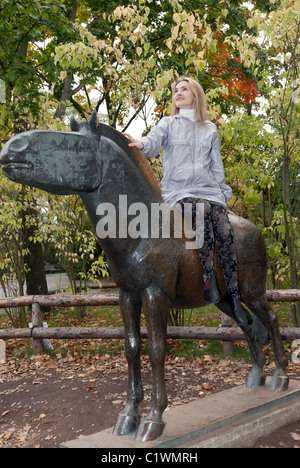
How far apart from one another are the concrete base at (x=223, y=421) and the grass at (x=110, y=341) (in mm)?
2374

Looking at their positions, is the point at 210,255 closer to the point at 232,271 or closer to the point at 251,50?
the point at 232,271

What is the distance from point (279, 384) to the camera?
3514 millimetres

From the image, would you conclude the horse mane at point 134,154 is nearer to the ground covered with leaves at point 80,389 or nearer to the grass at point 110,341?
the ground covered with leaves at point 80,389

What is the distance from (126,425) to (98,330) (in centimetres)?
356

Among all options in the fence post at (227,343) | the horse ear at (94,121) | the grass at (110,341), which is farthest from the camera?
the grass at (110,341)

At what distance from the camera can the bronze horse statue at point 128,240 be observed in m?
2.48

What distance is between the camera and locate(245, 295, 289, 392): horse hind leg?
3.45 metres

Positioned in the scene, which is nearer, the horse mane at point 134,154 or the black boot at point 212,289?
the horse mane at point 134,154

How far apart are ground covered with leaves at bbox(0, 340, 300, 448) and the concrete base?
12 cm

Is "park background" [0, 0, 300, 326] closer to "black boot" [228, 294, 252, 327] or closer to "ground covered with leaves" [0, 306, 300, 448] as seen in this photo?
"ground covered with leaves" [0, 306, 300, 448]

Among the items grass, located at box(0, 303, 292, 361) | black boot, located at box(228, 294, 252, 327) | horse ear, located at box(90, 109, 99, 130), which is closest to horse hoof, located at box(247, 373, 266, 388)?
black boot, located at box(228, 294, 252, 327)

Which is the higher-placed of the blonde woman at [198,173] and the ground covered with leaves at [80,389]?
the blonde woman at [198,173]

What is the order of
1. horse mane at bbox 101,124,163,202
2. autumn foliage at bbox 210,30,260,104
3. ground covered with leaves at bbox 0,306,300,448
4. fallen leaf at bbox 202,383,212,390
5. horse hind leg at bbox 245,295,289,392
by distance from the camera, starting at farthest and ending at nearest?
autumn foliage at bbox 210,30,260,104 < fallen leaf at bbox 202,383,212,390 < ground covered with leaves at bbox 0,306,300,448 < horse hind leg at bbox 245,295,289,392 < horse mane at bbox 101,124,163,202

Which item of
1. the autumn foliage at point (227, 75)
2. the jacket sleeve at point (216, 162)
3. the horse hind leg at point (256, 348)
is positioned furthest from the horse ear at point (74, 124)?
the autumn foliage at point (227, 75)
